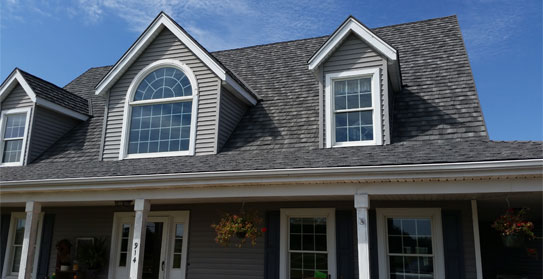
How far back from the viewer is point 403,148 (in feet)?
24.2

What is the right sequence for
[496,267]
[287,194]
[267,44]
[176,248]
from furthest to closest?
[267,44] → [496,267] → [176,248] → [287,194]

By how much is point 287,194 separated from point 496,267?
24.3ft

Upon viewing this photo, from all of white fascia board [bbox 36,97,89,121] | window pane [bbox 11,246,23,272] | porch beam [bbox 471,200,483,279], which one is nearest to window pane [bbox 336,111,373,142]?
porch beam [bbox 471,200,483,279]

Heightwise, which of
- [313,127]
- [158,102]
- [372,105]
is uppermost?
[158,102]

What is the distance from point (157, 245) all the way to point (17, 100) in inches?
216

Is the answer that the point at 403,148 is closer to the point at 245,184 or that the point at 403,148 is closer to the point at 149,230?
the point at 245,184

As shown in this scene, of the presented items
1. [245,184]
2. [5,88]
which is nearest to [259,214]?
[245,184]

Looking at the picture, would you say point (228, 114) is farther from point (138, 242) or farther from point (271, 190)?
point (138, 242)

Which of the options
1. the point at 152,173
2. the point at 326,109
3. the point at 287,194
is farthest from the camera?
the point at 326,109

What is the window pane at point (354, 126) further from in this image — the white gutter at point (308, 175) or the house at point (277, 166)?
the white gutter at point (308, 175)

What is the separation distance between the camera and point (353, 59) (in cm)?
889

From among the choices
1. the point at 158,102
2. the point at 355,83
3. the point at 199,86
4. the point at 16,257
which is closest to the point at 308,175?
the point at 355,83

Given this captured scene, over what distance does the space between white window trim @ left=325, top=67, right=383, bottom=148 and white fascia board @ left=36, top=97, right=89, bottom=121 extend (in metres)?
7.03

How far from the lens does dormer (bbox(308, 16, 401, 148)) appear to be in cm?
837
